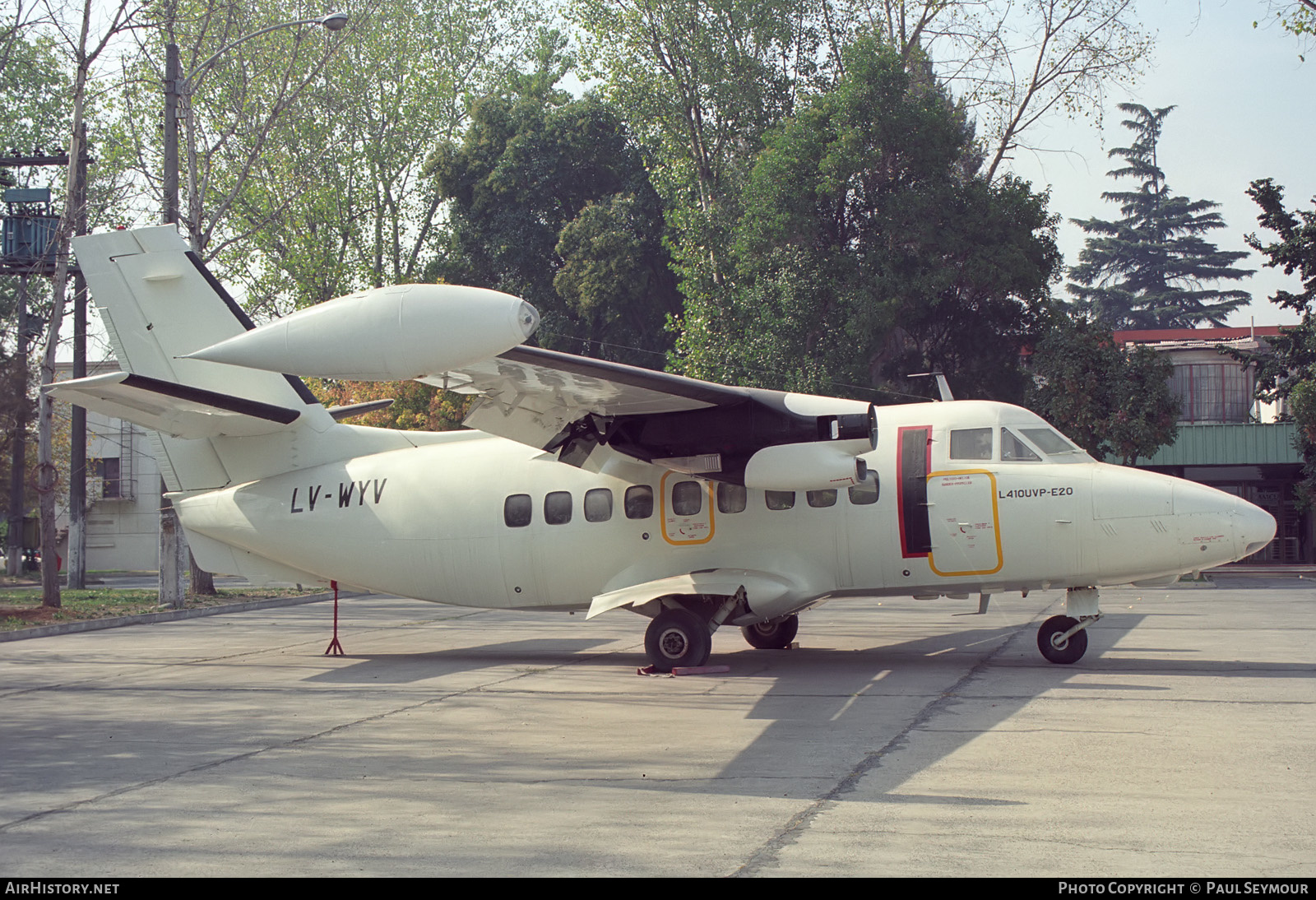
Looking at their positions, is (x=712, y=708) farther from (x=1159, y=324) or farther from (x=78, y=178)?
(x=1159, y=324)

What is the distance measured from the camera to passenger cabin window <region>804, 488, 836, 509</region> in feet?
44.2

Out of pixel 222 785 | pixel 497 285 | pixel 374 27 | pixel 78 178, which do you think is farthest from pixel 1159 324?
pixel 222 785

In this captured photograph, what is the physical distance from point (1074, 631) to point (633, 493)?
216 inches

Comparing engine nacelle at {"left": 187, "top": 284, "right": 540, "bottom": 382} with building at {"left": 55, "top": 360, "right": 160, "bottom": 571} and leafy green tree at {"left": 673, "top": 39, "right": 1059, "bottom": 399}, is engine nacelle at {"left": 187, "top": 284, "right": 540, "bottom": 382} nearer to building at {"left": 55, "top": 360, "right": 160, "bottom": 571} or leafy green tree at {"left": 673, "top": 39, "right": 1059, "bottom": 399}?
leafy green tree at {"left": 673, "top": 39, "right": 1059, "bottom": 399}

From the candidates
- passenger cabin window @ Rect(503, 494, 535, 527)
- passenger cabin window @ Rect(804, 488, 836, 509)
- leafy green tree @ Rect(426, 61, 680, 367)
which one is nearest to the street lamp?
passenger cabin window @ Rect(503, 494, 535, 527)

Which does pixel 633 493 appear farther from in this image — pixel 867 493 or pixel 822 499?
pixel 867 493

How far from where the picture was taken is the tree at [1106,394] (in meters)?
31.7

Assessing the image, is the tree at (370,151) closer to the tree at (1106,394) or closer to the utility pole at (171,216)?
the utility pole at (171,216)

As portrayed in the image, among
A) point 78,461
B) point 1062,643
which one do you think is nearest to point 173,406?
point 1062,643

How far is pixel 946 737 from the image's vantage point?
30.3ft

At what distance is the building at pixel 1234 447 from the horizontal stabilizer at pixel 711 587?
29.5 meters

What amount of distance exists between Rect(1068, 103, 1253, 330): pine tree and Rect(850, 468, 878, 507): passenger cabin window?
77965 mm

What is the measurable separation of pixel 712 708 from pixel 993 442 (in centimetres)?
481
